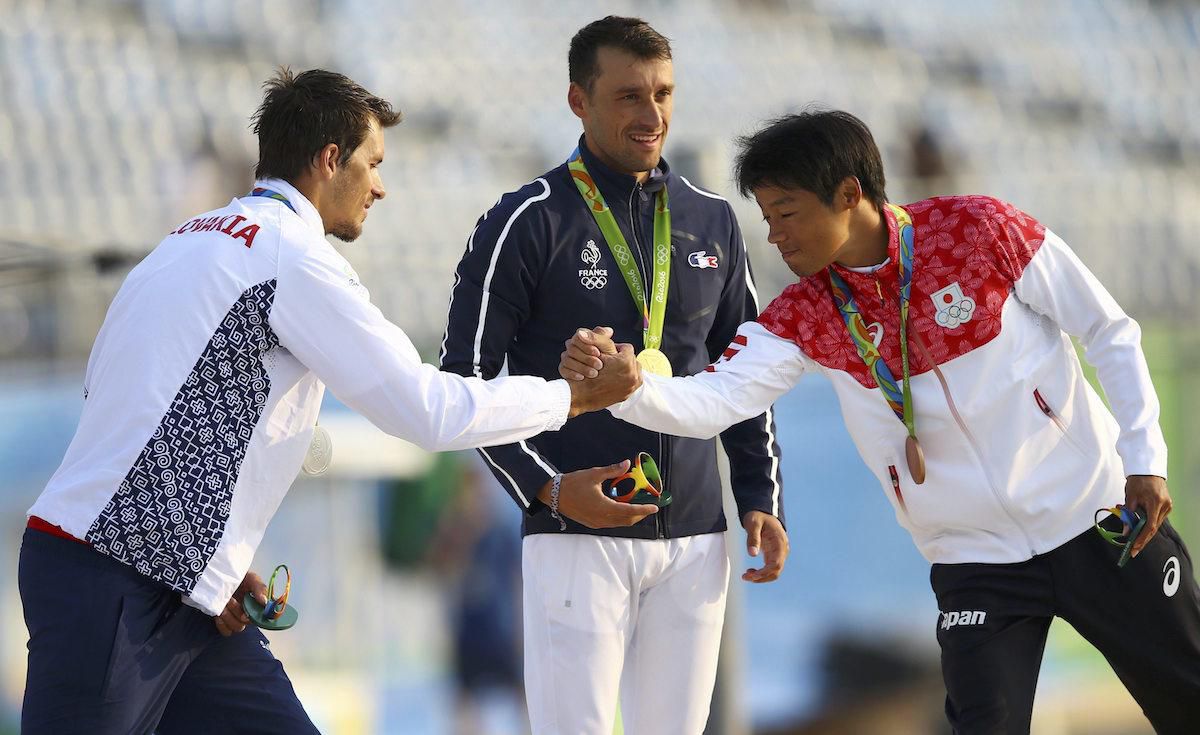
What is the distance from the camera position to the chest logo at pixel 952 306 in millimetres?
3404

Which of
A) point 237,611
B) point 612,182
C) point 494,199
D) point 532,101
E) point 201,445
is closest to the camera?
point 201,445

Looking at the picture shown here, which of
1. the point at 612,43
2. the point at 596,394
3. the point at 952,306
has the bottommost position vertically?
the point at 596,394

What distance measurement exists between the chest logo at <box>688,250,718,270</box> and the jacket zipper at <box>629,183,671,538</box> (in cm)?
12

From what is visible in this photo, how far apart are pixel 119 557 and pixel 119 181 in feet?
23.5

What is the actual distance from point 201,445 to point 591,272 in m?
1.08

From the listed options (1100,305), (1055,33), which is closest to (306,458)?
(1100,305)

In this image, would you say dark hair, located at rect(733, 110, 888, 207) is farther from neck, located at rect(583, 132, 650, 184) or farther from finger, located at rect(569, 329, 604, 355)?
finger, located at rect(569, 329, 604, 355)

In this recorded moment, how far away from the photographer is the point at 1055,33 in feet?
43.1

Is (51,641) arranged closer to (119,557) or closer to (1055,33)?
(119,557)

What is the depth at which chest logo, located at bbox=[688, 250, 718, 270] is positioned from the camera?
12.4 ft

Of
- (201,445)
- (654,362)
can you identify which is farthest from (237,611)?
(654,362)

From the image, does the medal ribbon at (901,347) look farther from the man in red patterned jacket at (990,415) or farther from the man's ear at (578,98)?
the man's ear at (578,98)

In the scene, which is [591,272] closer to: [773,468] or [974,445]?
[773,468]

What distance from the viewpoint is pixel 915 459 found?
343 cm
